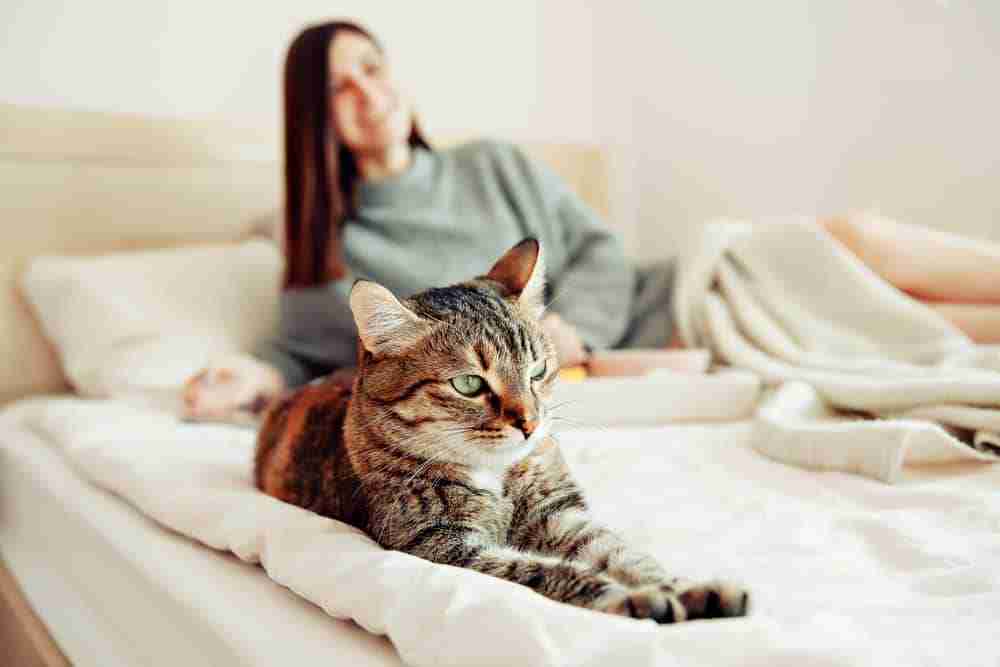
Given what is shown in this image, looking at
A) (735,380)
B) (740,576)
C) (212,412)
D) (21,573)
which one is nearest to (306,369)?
(212,412)

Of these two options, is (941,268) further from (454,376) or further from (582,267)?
(454,376)

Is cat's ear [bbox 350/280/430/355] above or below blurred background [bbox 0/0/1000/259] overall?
below

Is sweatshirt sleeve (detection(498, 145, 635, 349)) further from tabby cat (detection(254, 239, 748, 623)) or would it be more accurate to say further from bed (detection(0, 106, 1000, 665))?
tabby cat (detection(254, 239, 748, 623))

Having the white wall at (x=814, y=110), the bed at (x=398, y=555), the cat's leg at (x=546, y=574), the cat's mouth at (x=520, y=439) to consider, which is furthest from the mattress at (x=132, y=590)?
the white wall at (x=814, y=110)

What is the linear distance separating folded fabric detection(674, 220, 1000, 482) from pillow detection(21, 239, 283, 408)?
38.7 inches

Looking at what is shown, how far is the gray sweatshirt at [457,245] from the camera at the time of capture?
1.69m

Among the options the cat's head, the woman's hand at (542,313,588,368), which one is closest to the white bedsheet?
the cat's head

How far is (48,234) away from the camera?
1.77m

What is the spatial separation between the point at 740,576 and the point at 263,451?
65 centimetres

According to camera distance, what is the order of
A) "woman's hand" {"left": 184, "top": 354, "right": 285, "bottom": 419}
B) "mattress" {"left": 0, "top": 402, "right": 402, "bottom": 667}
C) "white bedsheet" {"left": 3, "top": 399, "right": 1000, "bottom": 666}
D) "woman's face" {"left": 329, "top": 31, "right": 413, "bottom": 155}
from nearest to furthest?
"white bedsheet" {"left": 3, "top": 399, "right": 1000, "bottom": 666} < "mattress" {"left": 0, "top": 402, "right": 402, "bottom": 667} < "woman's hand" {"left": 184, "top": 354, "right": 285, "bottom": 419} < "woman's face" {"left": 329, "top": 31, "right": 413, "bottom": 155}

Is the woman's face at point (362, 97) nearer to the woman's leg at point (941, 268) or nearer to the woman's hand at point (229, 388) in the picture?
the woman's hand at point (229, 388)

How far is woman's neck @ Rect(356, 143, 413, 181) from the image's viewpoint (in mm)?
1852

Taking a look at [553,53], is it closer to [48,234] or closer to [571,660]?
[48,234]

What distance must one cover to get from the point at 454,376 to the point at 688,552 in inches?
11.9
